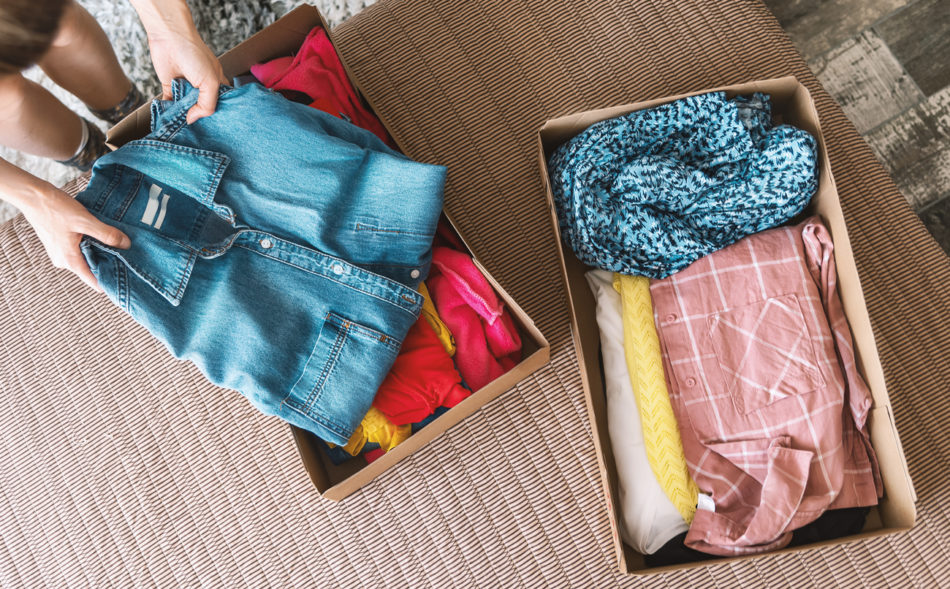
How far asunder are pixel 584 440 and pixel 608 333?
168mm

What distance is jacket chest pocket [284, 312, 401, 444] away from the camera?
736 mm

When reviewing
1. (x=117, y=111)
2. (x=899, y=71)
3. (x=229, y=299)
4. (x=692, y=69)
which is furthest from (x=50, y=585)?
(x=899, y=71)

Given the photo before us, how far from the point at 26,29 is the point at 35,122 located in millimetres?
176

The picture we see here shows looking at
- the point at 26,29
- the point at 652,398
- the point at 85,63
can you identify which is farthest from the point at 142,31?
the point at 652,398

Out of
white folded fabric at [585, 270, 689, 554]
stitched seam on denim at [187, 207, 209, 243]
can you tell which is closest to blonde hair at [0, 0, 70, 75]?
stitched seam on denim at [187, 207, 209, 243]

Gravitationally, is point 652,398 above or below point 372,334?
below

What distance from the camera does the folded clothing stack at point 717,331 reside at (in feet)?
2.59

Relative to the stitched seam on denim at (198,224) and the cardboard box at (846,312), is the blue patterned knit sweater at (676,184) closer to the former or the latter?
the cardboard box at (846,312)

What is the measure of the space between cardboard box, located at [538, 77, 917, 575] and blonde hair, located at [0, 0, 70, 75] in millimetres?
661

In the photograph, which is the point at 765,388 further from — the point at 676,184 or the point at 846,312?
the point at 676,184

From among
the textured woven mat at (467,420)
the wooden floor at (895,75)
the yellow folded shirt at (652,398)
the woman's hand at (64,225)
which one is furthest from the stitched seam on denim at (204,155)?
the wooden floor at (895,75)

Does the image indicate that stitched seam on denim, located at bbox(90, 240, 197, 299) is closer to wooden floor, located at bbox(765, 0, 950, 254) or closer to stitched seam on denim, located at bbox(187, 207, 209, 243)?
stitched seam on denim, located at bbox(187, 207, 209, 243)

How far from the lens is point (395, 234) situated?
765 mm

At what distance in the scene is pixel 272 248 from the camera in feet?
2.48
